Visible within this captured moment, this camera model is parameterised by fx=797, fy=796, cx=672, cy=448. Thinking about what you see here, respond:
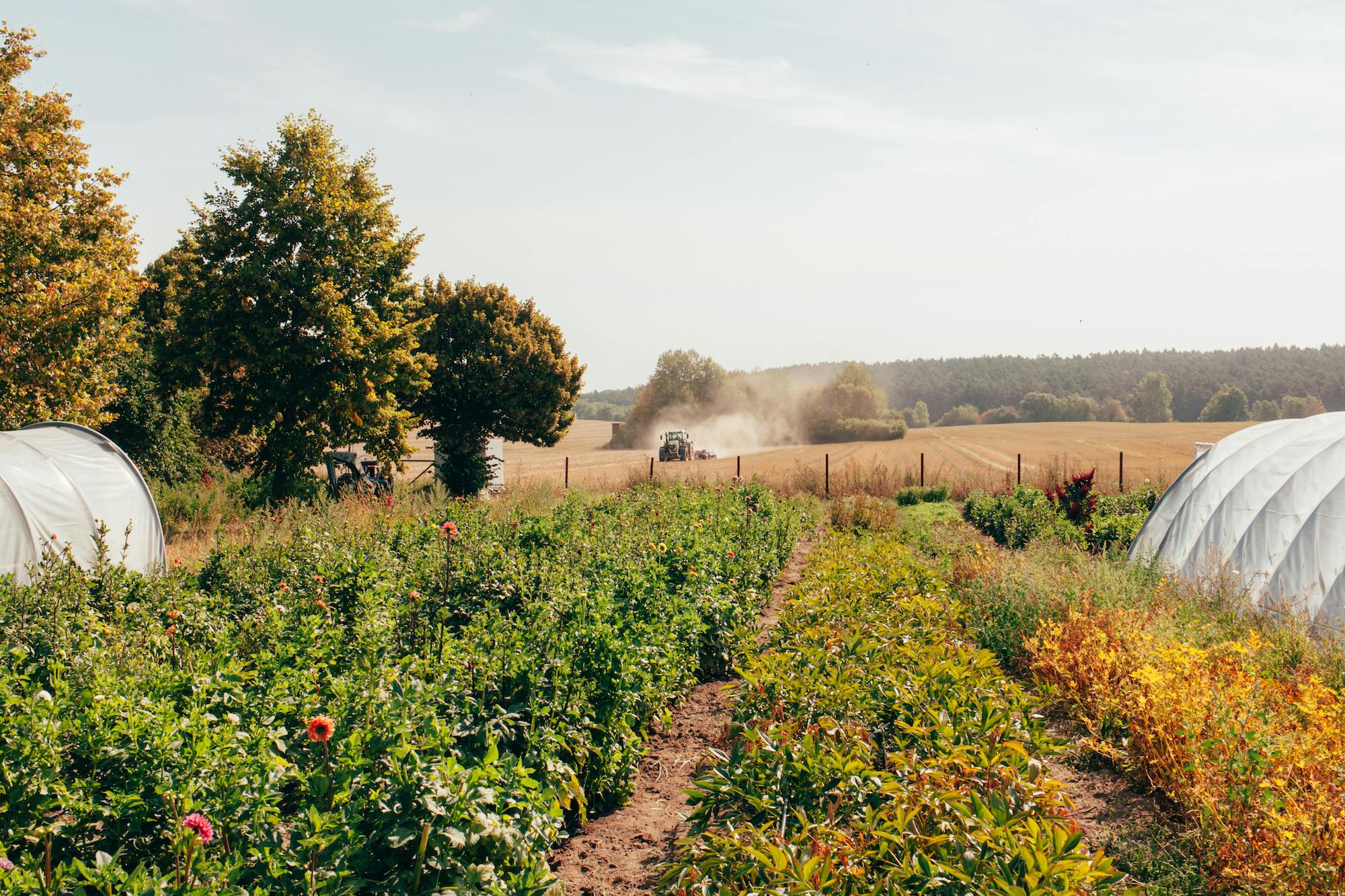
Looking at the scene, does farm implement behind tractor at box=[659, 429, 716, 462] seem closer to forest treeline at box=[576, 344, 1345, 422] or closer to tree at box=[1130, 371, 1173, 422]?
forest treeline at box=[576, 344, 1345, 422]

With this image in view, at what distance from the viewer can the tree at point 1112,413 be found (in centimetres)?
8731

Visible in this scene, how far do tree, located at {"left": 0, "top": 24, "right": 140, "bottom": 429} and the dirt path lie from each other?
15246mm

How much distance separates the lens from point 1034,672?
6.44m

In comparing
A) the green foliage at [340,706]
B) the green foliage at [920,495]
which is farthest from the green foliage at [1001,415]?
the green foliage at [340,706]

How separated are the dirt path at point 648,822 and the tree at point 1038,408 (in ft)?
296

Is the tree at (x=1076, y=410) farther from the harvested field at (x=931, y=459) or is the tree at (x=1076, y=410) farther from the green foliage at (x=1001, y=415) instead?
the harvested field at (x=931, y=459)

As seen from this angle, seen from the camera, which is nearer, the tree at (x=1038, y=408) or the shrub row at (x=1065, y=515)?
the shrub row at (x=1065, y=515)

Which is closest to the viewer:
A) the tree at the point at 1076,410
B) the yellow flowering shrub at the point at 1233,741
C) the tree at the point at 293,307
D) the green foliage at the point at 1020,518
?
the yellow flowering shrub at the point at 1233,741

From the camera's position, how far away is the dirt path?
3781 mm

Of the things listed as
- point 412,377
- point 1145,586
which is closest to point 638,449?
point 412,377

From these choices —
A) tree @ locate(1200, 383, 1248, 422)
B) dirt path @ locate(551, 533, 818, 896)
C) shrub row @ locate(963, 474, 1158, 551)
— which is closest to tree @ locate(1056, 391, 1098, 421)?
tree @ locate(1200, 383, 1248, 422)

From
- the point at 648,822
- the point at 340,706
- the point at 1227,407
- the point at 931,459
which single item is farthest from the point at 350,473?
the point at 1227,407

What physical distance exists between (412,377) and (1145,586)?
55.3ft

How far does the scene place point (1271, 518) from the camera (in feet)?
27.1
